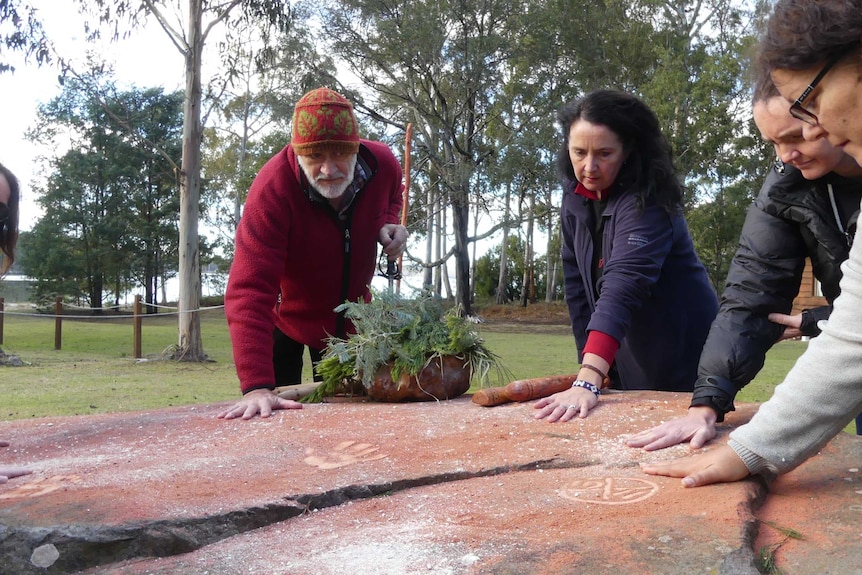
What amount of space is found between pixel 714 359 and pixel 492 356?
1.19 metres

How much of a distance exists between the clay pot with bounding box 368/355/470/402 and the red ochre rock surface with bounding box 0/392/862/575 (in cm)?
50

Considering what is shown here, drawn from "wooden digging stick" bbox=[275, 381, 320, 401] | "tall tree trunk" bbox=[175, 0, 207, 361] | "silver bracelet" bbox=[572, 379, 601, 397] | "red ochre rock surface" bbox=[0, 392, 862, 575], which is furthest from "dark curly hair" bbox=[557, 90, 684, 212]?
"tall tree trunk" bbox=[175, 0, 207, 361]

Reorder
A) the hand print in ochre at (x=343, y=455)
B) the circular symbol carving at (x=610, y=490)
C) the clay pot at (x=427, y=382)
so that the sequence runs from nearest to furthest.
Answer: the circular symbol carving at (x=610, y=490), the hand print in ochre at (x=343, y=455), the clay pot at (x=427, y=382)

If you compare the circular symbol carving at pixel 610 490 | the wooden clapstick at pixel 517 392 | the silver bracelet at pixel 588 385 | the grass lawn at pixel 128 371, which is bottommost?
the grass lawn at pixel 128 371

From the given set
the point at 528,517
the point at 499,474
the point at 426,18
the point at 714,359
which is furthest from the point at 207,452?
the point at 426,18

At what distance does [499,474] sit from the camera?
2.12m

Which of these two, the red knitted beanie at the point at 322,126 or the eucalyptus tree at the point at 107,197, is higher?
the eucalyptus tree at the point at 107,197

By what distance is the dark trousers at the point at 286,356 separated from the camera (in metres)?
3.75

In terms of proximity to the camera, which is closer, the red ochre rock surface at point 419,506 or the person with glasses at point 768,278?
the red ochre rock surface at point 419,506

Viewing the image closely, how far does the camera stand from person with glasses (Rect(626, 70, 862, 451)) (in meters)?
2.11

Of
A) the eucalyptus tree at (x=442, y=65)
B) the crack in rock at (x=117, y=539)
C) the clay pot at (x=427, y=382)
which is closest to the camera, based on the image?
the crack in rock at (x=117, y=539)

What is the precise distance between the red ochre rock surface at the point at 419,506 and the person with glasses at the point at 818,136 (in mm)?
179

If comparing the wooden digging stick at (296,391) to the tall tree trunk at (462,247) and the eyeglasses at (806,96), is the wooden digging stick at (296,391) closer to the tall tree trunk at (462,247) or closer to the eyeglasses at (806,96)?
the eyeglasses at (806,96)

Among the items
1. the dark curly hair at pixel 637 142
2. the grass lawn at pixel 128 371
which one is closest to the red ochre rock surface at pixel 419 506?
the dark curly hair at pixel 637 142
